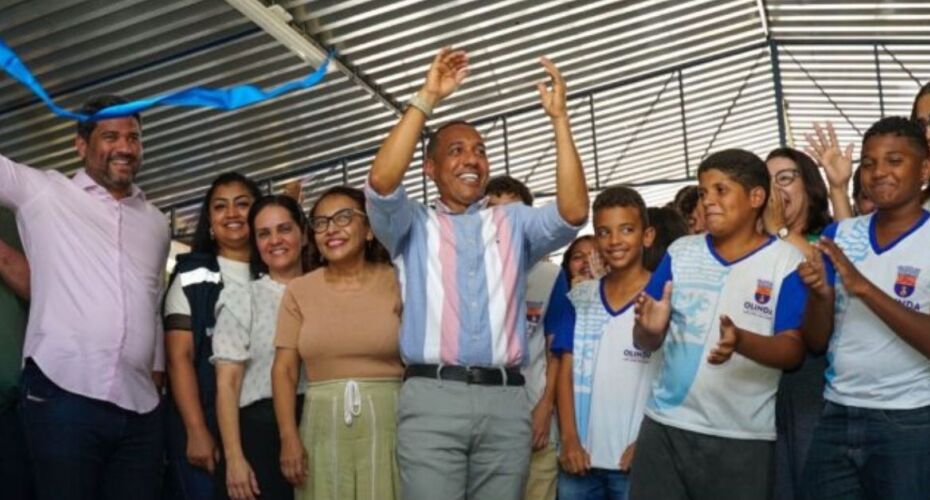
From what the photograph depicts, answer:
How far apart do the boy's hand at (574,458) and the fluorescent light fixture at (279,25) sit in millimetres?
5105

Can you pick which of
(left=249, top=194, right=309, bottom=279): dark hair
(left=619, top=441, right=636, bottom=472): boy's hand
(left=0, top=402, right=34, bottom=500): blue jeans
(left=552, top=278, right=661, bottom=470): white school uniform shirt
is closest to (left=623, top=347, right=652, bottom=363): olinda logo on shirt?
(left=552, top=278, right=661, bottom=470): white school uniform shirt

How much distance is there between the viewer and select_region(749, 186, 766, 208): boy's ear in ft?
9.46

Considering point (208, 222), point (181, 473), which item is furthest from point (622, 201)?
point (181, 473)

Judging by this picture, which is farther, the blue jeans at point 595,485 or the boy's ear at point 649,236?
the boy's ear at point 649,236

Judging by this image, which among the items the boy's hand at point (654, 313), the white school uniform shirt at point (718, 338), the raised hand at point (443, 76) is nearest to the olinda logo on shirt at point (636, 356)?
the white school uniform shirt at point (718, 338)

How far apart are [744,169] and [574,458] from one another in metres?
0.98

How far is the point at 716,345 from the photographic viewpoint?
262 cm

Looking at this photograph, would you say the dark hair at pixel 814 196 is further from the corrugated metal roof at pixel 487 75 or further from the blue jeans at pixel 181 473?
the corrugated metal roof at pixel 487 75

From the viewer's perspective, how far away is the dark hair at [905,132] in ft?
9.37

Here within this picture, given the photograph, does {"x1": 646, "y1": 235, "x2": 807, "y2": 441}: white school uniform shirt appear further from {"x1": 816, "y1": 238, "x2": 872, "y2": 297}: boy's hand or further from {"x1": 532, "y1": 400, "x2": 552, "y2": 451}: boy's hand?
{"x1": 532, "y1": 400, "x2": 552, "y2": 451}: boy's hand

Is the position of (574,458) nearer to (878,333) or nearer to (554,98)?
(878,333)

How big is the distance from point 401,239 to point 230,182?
94cm

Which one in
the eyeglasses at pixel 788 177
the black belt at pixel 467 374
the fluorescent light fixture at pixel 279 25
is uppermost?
the fluorescent light fixture at pixel 279 25

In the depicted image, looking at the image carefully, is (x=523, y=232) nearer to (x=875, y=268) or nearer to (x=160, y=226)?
(x=875, y=268)
